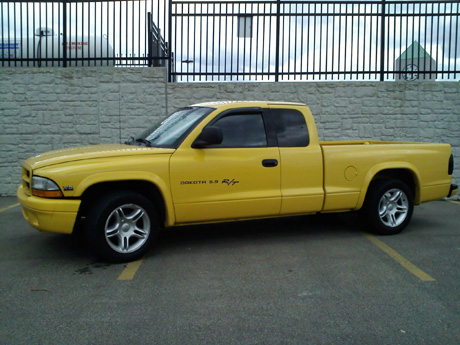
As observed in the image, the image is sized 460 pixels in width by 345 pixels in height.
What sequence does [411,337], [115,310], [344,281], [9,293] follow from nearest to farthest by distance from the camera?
[411,337]
[115,310]
[9,293]
[344,281]

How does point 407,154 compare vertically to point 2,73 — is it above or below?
below

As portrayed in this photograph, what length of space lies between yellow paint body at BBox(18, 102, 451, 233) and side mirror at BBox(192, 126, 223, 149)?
116 millimetres

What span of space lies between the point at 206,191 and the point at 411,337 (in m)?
2.90

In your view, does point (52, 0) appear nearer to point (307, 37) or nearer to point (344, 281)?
point (307, 37)

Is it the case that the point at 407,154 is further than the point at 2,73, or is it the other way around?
the point at 2,73

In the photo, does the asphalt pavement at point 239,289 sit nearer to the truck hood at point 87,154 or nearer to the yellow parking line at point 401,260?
the yellow parking line at point 401,260

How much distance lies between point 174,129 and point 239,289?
2.42 metres

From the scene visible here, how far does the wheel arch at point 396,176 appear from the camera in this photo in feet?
21.9

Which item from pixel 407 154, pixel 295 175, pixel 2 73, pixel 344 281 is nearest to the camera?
pixel 344 281

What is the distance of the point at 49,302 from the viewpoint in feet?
14.4

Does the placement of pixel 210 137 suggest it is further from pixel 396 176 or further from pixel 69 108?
pixel 69 108

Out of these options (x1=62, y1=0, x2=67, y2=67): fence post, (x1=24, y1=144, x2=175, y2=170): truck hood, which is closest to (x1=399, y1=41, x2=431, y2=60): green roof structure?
(x1=24, y1=144, x2=175, y2=170): truck hood

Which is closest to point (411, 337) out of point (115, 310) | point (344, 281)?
point (344, 281)

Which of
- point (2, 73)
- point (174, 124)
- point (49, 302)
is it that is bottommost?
point (49, 302)
